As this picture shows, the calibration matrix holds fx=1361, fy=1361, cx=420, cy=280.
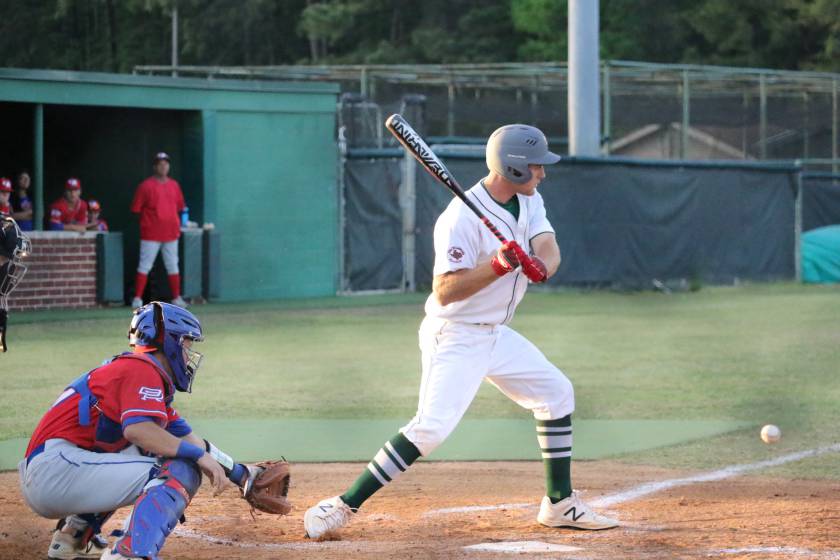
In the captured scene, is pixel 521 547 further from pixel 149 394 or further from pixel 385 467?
pixel 149 394

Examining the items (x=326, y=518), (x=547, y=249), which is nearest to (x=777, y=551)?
(x=547, y=249)

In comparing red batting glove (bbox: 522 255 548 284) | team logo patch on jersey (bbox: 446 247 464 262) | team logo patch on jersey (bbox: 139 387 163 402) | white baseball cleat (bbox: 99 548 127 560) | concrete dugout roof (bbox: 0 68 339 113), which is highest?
concrete dugout roof (bbox: 0 68 339 113)

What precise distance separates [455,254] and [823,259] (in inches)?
785

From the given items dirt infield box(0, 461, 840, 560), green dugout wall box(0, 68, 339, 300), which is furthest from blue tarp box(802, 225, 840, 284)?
dirt infield box(0, 461, 840, 560)

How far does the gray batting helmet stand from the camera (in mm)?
5996

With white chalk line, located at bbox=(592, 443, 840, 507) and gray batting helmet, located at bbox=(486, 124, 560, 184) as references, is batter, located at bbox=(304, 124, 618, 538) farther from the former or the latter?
white chalk line, located at bbox=(592, 443, 840, 507)

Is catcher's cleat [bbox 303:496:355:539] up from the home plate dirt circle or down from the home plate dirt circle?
up

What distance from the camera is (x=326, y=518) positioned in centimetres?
592

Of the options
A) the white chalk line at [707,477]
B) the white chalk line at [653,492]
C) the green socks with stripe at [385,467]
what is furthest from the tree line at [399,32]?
the green socks with stripe at [385,467]

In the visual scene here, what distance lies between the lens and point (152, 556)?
496 centimetres

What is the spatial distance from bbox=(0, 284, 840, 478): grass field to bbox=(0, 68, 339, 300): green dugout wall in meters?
0.99

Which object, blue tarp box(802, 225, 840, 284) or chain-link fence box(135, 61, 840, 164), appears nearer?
blue tarp box(802, 225, 840, 284)

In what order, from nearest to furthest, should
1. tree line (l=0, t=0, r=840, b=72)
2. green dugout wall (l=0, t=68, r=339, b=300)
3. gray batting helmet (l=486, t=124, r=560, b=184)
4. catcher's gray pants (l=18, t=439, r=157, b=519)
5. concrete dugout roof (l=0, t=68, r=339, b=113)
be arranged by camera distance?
catcher's gray pants (l=18, t=439, r=157, b=519)
gray batting helmet (l=486, t=124, r=560, b=184)
concrete dugout roof (l=0, t=68, r=339, b=113)
green dugout wall (l=0, t=68, r=339, b=300)
tree line (l=0, t=0, r=840, b=72)

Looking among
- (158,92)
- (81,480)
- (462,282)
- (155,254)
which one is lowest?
(81,480)
